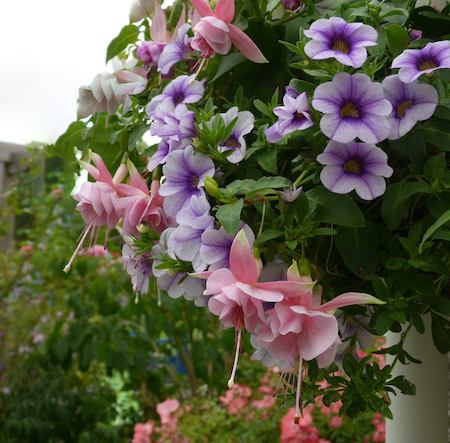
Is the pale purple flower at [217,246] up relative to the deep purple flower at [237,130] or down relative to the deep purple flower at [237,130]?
down

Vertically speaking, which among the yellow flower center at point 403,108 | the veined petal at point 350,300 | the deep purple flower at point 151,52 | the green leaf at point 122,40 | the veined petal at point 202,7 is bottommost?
the veined petal at point 350,300

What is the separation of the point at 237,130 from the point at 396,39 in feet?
0.43

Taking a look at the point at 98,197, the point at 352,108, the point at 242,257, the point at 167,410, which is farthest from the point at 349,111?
the point at 167,410

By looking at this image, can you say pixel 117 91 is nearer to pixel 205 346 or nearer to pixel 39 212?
pixel 205 346

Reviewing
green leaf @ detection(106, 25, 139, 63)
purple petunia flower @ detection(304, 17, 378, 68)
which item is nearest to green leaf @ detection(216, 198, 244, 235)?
purple petunia flower @ detection(304, 17, 378, 68)

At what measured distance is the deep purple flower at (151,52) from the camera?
0.44 metres

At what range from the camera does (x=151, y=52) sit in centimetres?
44

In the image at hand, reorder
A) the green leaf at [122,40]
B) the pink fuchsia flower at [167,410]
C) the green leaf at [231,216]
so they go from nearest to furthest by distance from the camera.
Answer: the green leaf at [231,216]
the green leaf at [122,40]
the pink fuchsia flower at [167,410]

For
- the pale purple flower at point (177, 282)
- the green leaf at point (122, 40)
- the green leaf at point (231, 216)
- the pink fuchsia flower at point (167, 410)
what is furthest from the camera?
the pink fuchsia flower at point (167, 410)

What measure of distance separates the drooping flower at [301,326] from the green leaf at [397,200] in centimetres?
7

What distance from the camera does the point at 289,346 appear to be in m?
0.28

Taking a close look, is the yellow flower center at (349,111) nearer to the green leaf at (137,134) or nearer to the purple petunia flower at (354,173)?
the purple petunia flower at (354,173)

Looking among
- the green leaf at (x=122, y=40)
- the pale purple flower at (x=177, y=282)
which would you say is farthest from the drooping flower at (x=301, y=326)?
the green leaf at (x=122, y=40)

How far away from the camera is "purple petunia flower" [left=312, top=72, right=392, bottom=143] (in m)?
0.27
